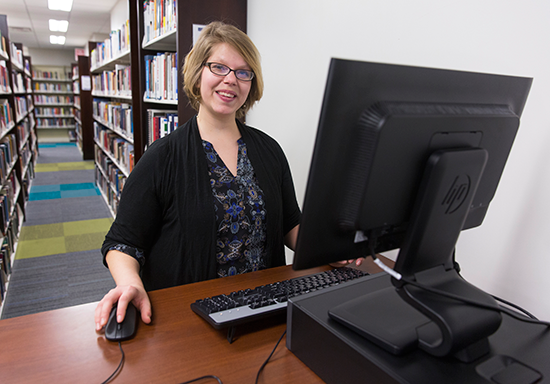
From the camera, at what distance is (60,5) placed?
18.1ft

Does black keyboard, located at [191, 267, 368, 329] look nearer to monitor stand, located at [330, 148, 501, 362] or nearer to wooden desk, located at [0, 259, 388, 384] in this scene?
wooden desk, located at [0, 259, 388, 384]

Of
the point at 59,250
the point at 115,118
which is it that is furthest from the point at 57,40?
the point at 59,250

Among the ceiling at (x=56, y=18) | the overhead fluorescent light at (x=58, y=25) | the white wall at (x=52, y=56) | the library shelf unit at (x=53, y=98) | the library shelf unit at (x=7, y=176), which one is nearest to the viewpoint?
the library shelf unit at (x=7, y=176)

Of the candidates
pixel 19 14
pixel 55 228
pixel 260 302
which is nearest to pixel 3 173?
pixel 55 228

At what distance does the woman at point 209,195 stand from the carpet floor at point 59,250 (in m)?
1.66

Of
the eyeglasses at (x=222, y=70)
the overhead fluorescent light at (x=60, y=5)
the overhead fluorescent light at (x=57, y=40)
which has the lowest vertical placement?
the eyeglasses at (x=222, y=70)

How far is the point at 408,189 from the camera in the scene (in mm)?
554

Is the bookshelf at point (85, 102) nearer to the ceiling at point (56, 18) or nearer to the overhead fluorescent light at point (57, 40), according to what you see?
the ceiling at point (56, 18)

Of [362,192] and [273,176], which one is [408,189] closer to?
[362,192]

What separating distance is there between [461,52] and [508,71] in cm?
14

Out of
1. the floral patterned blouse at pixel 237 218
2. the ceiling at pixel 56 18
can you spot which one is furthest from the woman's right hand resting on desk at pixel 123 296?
the ceiling at pixel 56 18

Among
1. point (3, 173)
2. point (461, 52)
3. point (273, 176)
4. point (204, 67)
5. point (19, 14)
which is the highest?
point (19, 14)

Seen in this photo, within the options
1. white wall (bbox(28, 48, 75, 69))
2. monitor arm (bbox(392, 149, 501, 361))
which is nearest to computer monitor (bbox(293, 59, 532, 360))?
monitor arm (bbox(392, 149, 501, 361))

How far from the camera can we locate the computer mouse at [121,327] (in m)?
0.71
